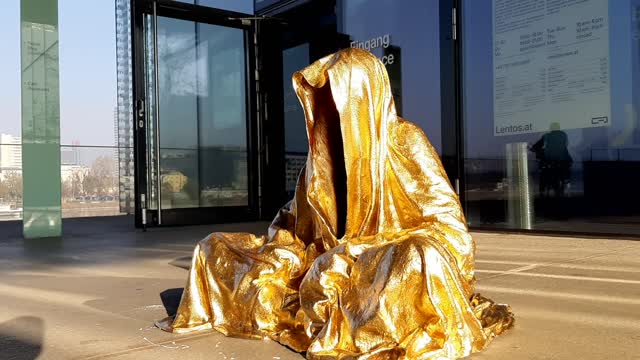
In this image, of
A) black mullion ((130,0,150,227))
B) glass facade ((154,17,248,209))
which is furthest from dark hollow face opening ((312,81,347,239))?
glass facade ((154,17,248,209))

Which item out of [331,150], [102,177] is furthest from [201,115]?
[331,150]

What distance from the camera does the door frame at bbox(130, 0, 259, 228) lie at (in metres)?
9.12

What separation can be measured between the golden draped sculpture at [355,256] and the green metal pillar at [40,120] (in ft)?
22.0

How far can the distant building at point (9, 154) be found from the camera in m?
12.9

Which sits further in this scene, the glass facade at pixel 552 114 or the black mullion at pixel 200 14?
the black mullion at pixel 200 14

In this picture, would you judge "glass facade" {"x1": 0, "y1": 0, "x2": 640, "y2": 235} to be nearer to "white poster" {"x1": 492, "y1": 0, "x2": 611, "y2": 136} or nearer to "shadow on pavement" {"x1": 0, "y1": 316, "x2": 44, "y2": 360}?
"white poster" {"x1": 492, "y1": 0, "x2": 611, "y2": 136}

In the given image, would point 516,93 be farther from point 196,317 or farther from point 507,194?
point 196,317

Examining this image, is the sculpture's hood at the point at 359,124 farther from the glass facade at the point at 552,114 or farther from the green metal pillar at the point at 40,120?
the green metal pillar at the point at 40,120

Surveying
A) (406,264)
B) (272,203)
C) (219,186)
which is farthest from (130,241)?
(406,264)

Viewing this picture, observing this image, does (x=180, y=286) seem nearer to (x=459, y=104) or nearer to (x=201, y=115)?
(x=459, y=104)

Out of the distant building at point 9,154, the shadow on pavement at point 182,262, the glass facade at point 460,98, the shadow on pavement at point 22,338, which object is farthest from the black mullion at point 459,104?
the distant building at point 9,154

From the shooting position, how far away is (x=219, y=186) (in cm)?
1019

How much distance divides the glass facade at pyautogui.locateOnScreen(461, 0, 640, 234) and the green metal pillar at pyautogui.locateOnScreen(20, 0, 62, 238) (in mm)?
6129

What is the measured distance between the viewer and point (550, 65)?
700 cm
